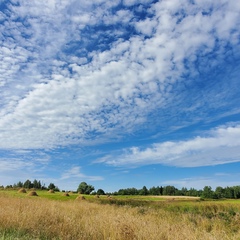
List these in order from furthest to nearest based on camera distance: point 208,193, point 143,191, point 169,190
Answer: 1. point 169,190
2. point 143,191
3. point 208,193

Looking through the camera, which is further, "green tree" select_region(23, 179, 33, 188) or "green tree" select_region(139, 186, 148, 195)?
"green tree" select_region(139, 186, 148, 195)

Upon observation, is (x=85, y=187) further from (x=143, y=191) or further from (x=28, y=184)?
(x=143, y=191)

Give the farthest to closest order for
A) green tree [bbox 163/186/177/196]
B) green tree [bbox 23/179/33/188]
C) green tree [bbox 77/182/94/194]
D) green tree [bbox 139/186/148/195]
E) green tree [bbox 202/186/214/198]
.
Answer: green tree [bbox 163/186/177/196], green tree [bbox 139/186/148/195], green tree [bbox 77/182/94/194], green tree [bbox 23/179/33/188], green tree [bbox 202/186/214/198]

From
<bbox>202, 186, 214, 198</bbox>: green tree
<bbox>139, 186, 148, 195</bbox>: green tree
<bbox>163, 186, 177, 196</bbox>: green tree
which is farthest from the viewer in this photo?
<bbox>163, 186, 177, 196</bbox>: green tree

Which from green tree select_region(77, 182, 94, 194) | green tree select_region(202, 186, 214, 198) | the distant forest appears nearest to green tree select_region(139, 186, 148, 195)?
the distant forest

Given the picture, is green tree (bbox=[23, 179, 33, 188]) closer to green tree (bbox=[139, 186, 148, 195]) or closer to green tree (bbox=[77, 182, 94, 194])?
green tree (bbox=[77, 182, 94, 194])

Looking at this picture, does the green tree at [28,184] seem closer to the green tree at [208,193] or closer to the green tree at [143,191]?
the green tree at [143,191]

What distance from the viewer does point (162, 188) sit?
363 ft

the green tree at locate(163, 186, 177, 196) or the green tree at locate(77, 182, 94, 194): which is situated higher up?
the green tree at locate(163, 186, 177, 196)

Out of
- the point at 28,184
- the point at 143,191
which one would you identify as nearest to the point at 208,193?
the point at 143,191

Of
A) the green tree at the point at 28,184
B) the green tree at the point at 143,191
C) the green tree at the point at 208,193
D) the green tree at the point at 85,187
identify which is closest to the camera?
the green tree at the point at 208,193

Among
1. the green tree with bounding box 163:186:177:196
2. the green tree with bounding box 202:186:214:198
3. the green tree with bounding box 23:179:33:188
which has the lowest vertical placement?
the green tree with bounding box 202:186:214:198

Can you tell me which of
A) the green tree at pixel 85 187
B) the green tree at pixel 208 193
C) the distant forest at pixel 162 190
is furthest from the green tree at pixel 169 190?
the green tree at pixel 85 187

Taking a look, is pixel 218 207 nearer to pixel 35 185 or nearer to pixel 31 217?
pixel 31 217
